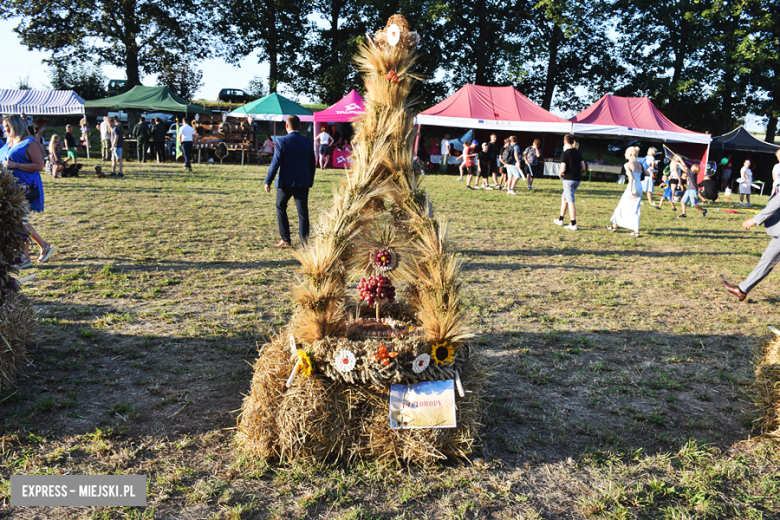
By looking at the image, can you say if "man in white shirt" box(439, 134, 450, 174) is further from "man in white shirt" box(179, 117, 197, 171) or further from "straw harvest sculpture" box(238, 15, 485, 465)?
"straw harvest sculpture" box(238, 15, 485, 465)

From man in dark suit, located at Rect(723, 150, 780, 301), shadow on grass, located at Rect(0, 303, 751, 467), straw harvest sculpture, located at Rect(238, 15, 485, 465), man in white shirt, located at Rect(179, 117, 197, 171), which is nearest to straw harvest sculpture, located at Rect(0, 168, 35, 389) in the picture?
shadow on grass, located at Rect(0, 303, 751, 467)

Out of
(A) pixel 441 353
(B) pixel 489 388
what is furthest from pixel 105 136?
(A) pixel 441 353

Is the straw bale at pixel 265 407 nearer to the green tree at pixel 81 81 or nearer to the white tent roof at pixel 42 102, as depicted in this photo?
the white tent roof at pixel 42 102

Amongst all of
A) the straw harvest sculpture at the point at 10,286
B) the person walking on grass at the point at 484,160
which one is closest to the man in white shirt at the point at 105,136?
the person walking on grass at the point at 484,160

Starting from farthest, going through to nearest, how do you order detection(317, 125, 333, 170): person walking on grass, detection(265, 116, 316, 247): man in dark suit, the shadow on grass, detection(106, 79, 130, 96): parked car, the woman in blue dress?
detection(106, 79, 130, 96): parked car → detection(317, 125, 333, 170): person walking on grass → detection(265, 116, 316, 247): man in dark suit → the woman in blue dress → the shadow on grass

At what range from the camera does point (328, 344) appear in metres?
3.07

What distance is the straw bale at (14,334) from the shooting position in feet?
12.5

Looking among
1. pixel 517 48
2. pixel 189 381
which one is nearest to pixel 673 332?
pixel 189 381

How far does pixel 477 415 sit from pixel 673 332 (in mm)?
3425

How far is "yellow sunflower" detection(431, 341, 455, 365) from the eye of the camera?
3.09m

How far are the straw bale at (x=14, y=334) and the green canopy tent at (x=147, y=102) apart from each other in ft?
76.3

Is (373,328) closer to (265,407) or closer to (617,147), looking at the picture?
(265,407)

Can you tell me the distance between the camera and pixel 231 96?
127 ft

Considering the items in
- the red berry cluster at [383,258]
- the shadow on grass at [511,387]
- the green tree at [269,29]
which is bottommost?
the shadow on grass at [511,387]
